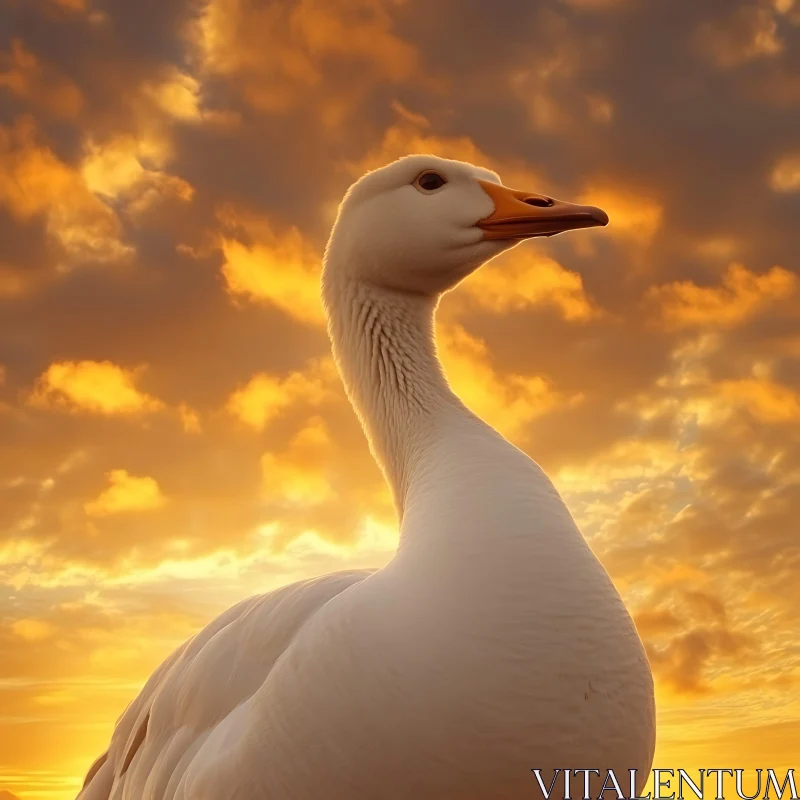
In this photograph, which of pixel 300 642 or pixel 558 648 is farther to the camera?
pixel 300 642

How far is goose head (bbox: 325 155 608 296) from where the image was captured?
697 centimetres

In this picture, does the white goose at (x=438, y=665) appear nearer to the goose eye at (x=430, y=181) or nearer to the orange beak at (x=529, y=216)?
the orange beak at (x=529, y=216)

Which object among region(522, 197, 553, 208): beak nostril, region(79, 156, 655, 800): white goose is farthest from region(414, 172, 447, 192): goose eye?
region(79, 156, 655, 800): white goose

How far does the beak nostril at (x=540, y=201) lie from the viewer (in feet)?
22.6

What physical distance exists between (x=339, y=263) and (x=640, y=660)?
350 cm

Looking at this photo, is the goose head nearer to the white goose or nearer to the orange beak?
the orange beak

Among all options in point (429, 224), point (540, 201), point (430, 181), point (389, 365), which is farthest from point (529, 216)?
point (389, 365)

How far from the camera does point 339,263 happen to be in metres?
7.21

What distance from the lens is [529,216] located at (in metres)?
6.86

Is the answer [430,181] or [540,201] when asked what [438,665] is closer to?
[540,201]

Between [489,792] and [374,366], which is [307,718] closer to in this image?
[489,792]

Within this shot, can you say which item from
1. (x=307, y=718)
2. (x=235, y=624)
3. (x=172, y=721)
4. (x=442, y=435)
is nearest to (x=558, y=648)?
(x=307, y=718)

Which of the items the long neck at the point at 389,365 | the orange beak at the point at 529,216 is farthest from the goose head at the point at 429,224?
the long neck at the point at 389,365

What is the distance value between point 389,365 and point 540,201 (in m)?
1.58
